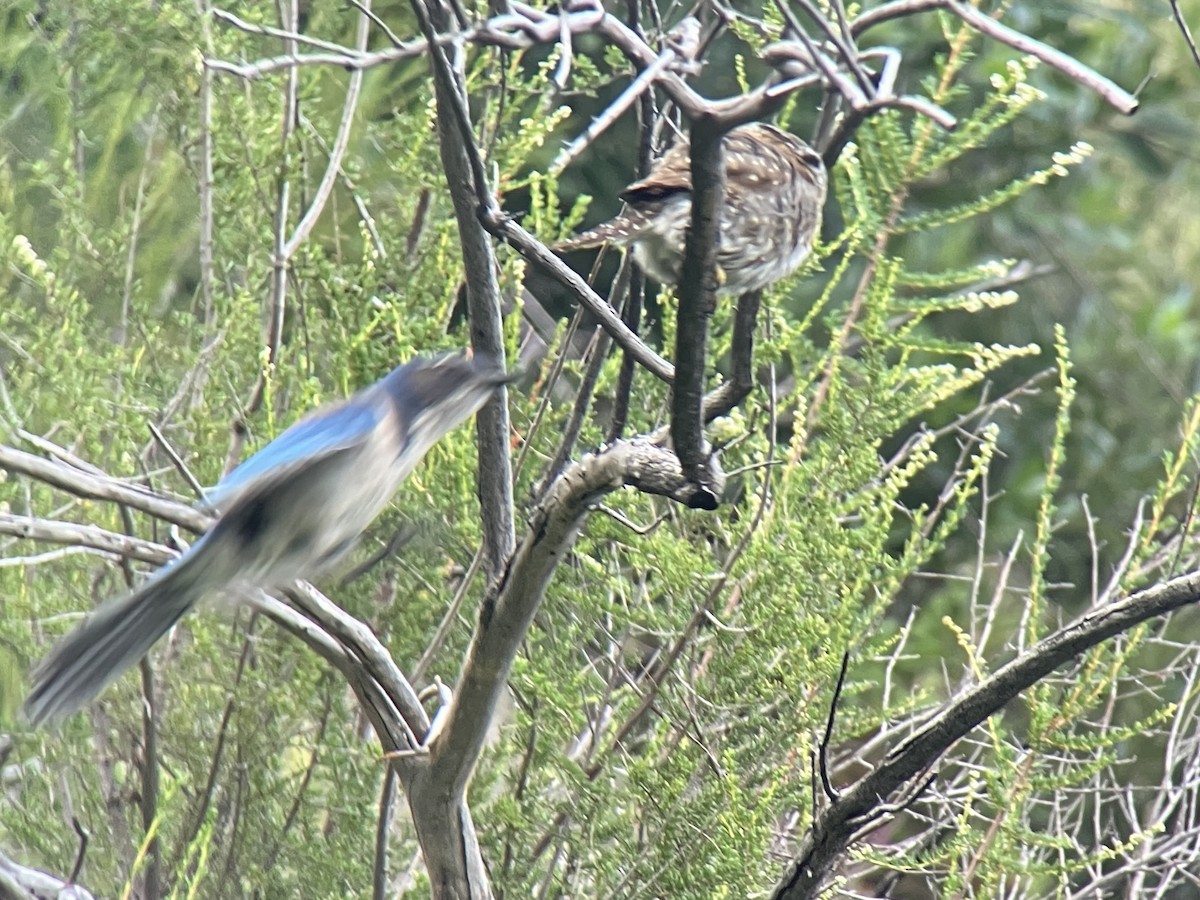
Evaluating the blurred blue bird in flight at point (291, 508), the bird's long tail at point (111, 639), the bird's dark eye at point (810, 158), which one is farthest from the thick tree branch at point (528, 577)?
the bird's dark eye at point (810, 158)

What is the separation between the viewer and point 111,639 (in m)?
1.95

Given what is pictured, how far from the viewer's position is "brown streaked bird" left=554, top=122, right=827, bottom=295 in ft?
8.75

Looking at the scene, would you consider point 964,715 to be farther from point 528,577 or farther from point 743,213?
point 743,213

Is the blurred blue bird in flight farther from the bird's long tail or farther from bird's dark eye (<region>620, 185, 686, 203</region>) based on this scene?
bird's dark eye (<region>620, 185, 686, 203</region>)

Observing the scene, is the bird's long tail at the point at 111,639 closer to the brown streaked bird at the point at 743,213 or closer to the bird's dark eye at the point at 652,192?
the brown streaked bird at the point at 743,213

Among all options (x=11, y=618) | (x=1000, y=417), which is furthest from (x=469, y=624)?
(x=1000, y=417)

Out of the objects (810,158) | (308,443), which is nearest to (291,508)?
(308,443)

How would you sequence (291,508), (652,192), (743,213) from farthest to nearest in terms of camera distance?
(743,213) → (652,192) → (291,508)

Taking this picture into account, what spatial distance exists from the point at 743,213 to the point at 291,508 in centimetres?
118

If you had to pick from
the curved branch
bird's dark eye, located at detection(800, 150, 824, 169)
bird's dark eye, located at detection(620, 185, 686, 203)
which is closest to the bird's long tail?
the curved branch

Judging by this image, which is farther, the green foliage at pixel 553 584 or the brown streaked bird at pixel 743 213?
the brown streaked bird at pixel 743 213

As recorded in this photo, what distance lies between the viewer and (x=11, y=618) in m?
2.79

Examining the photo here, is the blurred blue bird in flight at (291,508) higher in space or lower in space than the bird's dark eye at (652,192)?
lower

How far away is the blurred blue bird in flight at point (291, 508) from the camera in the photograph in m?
1.93
